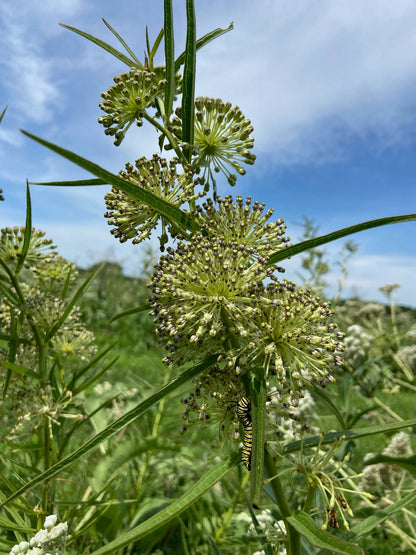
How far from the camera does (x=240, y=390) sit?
137 cm

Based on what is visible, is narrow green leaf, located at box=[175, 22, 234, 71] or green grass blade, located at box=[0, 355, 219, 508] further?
narrow green leaf, located at box=[175, 22, 234, 71]

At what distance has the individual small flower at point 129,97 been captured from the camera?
1480mm

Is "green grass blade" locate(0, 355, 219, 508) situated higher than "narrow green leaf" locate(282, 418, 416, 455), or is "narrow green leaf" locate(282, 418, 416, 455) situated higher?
"green grass blade" locate(0, 355, 219, 508)

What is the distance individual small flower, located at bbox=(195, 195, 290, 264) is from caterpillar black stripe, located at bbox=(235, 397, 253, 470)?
46 centimetres

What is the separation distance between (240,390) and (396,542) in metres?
2.70

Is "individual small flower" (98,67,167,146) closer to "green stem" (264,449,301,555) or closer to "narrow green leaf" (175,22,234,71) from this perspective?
"narrow green leaf" (175,22,234,71)

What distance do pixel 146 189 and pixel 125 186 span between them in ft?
1.04

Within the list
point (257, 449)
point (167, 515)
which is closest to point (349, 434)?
point (257, 449)

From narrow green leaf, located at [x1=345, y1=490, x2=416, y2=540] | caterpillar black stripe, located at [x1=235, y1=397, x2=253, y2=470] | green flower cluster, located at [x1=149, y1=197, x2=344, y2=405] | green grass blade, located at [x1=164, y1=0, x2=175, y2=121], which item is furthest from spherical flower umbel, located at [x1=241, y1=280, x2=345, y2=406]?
green grass blade, located at [x1=164, y1=0, x2=175, y2=121]

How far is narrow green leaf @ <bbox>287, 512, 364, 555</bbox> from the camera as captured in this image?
1.01 meters

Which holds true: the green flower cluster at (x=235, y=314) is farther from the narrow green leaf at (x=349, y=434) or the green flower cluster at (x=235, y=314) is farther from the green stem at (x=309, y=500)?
the green stem at (x=309, y=500)

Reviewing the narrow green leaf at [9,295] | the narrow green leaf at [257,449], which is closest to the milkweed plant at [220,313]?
the narrow green leaf at [257,449]

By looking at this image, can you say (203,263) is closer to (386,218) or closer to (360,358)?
(386,218)

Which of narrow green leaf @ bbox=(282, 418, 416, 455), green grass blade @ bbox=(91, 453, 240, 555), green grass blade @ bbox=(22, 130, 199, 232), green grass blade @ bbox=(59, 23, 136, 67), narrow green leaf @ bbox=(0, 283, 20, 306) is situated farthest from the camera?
narrow green leaf @ bbox=(0, 283, 20, 306)
